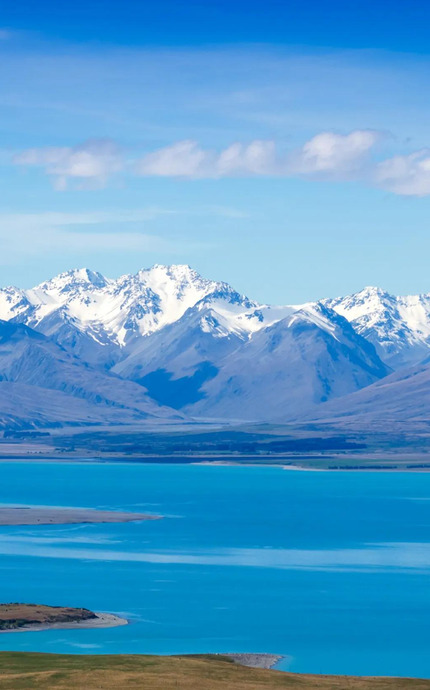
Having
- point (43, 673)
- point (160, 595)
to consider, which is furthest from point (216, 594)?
point (43, 673)

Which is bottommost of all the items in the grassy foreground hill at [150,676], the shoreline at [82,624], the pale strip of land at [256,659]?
the pale strip of land at [256,659]

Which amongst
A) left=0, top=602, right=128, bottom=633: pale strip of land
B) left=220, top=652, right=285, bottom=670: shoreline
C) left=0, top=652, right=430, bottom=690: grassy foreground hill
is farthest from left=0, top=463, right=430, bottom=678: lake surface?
left=0, top=652, right=430, bottom=690: grassy foreground hill

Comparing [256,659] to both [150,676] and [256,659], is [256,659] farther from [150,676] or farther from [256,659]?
[150,676]

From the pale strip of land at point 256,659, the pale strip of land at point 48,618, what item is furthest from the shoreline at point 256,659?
the pale strip of land at point 48,618

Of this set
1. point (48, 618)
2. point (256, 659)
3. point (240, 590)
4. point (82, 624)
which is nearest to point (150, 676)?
point (256, 659)

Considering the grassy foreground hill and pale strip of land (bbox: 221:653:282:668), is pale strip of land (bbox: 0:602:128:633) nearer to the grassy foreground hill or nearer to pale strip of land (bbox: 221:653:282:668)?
pale strip of land (bbox: 221:653:282:668)

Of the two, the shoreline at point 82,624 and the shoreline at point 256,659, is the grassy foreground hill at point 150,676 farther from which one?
the shoreline at point 82,624

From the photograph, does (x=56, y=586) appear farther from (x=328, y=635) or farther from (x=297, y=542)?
(x=297, y=542)
